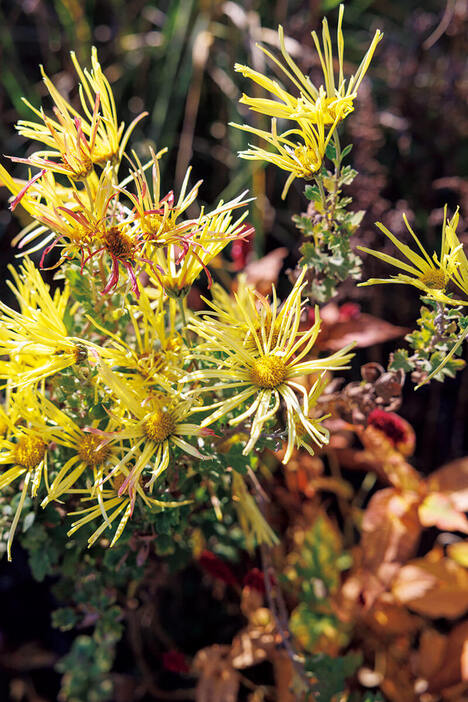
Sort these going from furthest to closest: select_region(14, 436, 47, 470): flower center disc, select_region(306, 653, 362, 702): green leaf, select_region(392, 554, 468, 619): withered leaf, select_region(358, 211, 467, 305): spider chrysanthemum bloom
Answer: select_region(392, 554, 468, 619): withered leaf, select_region(306, 653, 362, 702): green leaf, select_region(14, 436, 47, 470): flower center disc, select_region(358, 211, 467, 305): spider chrysanthemum bloom

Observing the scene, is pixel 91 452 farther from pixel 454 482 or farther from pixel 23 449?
pixel 454 482

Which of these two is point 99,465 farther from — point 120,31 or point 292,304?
point 120,31

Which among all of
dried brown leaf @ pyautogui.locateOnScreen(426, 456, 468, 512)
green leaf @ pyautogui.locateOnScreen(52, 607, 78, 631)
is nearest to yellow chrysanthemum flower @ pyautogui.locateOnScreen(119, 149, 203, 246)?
green leaf @ pyautogui.locateOnScreen(52, 607, 78, 631)

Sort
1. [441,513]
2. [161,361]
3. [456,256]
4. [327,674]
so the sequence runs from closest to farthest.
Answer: [456,256]
[161,361]
[327,674]
[441,513]

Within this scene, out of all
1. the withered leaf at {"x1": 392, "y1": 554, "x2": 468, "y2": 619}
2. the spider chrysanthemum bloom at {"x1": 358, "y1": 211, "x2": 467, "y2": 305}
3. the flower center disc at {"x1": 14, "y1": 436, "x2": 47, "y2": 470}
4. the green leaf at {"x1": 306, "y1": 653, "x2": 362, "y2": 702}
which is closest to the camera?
the spider chrysanthemum bloom at {"x1": 358, "y1": 211, "x2": 467, "y2": 305}

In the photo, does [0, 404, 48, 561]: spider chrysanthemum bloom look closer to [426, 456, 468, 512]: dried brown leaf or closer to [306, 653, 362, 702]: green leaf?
[306, 653, 362, 702]: green leaf

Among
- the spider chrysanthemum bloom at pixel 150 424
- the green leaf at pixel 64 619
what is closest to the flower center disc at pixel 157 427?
the spider chrysanthemum bloom at pixel 150 424

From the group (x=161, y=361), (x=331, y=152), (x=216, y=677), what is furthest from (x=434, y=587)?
(x=331, y=152)
